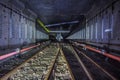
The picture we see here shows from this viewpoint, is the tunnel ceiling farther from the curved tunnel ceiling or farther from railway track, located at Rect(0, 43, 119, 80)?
railway track, located at Rect(0, 43, 119, 80)

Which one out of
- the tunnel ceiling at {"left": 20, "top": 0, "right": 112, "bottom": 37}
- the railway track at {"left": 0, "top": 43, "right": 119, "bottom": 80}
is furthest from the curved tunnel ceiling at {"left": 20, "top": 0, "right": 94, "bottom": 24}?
the railway track at {"left": 0, "top": 43, "right": 119, "bottom": 80}

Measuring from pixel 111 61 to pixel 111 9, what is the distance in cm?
307

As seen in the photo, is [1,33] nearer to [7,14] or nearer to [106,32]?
[7,14]

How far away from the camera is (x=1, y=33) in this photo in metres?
12.2

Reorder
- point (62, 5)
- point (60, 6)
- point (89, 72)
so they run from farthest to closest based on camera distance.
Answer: point (60, 6) < point (62, 5) < point (89, 72)

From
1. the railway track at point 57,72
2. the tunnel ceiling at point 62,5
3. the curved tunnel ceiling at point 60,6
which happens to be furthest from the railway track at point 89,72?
the curved tunnel ceiling at point 60,6

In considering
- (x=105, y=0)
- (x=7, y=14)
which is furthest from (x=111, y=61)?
(x=7, y=14)

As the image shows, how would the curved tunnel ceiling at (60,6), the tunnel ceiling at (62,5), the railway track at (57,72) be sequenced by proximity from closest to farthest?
the railway track at (57,72) → the tunnel ceiling at (62,5) → the curved tunnel ceiling at (60,6)

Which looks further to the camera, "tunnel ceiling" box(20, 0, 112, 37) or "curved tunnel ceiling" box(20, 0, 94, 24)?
"curved tunnel ceiling" box(20, 0, 94, 24)

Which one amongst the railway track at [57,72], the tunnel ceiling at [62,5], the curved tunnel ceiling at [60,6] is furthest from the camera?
the curved tunnel ceiling at [60,6]

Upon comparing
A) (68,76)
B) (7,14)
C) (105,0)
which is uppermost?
(105,0)

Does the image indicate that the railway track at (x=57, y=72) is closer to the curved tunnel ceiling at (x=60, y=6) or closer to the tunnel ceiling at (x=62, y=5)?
the tunnel ceiling at (x=62, y=5)

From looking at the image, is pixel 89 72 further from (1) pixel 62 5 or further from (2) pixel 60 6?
(2) pixel 60 6

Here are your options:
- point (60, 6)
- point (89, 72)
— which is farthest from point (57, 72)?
point (60, 6)
